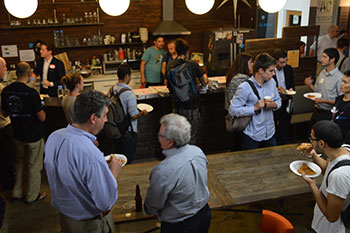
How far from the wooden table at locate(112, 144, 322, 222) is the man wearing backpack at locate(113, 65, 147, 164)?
861 millimetres

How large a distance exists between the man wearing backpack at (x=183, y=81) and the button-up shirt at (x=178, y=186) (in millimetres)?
2387

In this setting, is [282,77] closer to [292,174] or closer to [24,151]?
[292,174]

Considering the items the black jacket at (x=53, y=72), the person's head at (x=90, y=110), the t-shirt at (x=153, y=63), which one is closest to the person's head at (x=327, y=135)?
the person's head at (x=90, y=110)

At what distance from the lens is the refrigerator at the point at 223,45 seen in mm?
7875

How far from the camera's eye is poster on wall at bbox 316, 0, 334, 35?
27.1ft

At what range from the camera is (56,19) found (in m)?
7.34

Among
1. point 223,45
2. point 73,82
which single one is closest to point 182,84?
point 73,82

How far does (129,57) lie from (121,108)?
3.98m

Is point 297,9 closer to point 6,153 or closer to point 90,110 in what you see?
point 6,153

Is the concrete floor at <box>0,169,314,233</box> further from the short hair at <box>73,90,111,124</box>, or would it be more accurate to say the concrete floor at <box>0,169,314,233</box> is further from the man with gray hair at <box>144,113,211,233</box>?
the short hair at <box>73,90,111,124</box>

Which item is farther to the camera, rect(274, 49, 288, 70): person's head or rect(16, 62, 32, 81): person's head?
rect(274, 49, 288, 70): person's head

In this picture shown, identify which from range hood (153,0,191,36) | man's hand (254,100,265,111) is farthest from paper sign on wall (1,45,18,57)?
man's hand (254,100,265,111)

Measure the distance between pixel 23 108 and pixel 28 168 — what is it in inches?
31.1

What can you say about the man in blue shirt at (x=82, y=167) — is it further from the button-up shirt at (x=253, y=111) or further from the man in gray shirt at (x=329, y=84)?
the man in gray shirt at (x=329, y=84)
